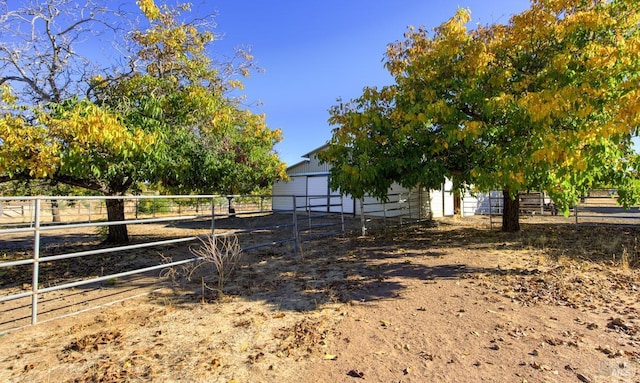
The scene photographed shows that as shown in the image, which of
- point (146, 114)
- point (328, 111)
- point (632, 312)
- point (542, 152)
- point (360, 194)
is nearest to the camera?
point (632, 312)

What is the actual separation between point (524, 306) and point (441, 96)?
4.97 meters

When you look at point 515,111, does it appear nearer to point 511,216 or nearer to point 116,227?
point 511,216

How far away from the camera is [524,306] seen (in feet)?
13.5

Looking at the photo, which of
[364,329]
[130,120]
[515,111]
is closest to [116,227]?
[130,120]

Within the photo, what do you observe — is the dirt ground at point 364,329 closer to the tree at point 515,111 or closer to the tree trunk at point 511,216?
the tree at point 515,111

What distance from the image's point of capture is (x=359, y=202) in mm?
16984

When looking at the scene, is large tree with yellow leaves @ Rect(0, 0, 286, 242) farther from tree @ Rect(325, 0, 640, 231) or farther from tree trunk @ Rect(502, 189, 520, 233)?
tree trunk @ Rect(502, 189, 520, 233)

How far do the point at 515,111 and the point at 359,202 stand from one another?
11322 millimetres

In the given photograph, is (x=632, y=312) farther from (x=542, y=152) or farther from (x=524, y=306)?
(x=542, y=152)

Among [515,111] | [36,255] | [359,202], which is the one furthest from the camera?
[359,202]

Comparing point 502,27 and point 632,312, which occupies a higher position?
point 502,27

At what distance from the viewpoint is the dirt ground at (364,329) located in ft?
9.12

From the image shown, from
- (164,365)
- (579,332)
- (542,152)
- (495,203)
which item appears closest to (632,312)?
(579,332)

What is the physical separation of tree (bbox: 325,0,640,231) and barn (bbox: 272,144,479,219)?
5.77 m
